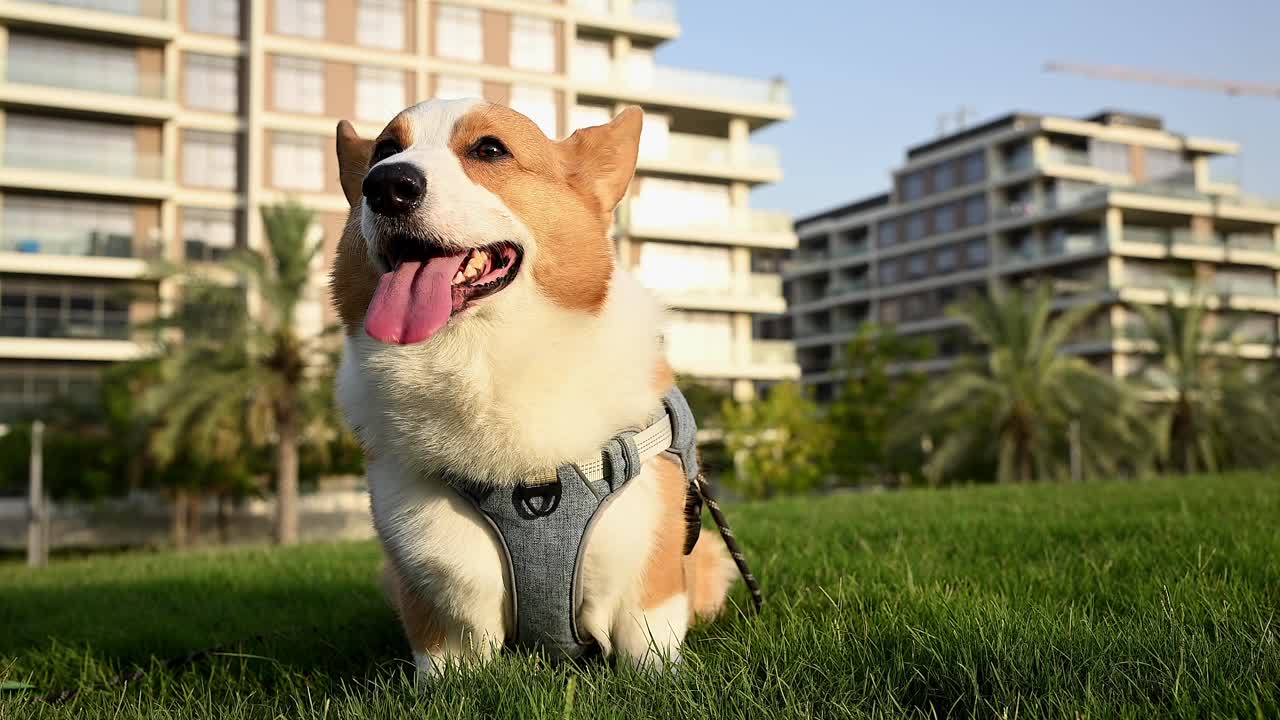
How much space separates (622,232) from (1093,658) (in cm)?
4931

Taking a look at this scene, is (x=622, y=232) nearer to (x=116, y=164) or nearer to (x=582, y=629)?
(x=116, y=164)

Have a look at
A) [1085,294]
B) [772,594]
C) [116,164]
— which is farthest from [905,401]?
[772,594]

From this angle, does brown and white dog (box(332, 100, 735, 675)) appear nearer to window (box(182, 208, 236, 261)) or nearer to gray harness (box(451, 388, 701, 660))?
gray harness (box(451, 388, 701, 660))

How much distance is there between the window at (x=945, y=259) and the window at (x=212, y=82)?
167 feet

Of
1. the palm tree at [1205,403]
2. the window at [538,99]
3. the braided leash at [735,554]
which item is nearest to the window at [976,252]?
the palm tree at [1205,403]

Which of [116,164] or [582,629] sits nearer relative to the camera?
[582,629]

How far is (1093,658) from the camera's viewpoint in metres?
2.59

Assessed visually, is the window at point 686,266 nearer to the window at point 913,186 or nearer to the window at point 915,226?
Answer: the window at point 915,226

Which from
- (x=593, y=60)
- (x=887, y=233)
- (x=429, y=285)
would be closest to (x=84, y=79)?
(x=593, y=60)

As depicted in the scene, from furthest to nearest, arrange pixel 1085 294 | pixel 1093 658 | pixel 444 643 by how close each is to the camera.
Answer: pixel 1085 294, pixel 444 643, pixel 1093 658

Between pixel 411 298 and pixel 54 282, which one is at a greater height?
pixel 54 282

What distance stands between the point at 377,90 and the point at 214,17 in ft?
23.8

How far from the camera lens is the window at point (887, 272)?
274 feet

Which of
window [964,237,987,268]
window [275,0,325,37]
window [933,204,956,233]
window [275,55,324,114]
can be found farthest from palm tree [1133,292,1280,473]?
window [933,204,956,233]
